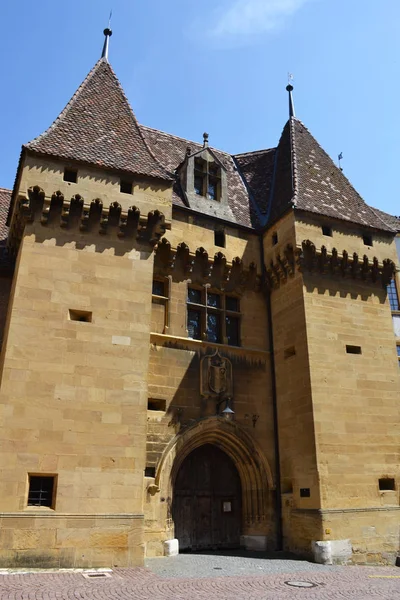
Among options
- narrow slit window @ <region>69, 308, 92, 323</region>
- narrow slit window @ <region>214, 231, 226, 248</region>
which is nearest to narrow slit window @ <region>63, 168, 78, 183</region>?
narrow slit window @ <region>69, 308, 92, 323</region>

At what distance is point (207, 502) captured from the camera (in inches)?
549

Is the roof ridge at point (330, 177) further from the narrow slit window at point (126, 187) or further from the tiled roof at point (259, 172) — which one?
the narrow slit window at point (126, 187)

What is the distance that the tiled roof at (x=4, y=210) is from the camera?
608 inches

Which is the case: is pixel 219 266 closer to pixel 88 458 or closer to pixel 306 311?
pixel 306 311

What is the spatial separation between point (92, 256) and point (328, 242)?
7.15m

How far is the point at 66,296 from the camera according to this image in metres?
12.1

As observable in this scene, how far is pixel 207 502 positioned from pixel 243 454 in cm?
160

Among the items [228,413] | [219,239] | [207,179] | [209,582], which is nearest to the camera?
[209,582]

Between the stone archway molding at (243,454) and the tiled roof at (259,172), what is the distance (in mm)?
7903

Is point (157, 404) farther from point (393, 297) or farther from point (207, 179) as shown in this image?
point (393, 297)

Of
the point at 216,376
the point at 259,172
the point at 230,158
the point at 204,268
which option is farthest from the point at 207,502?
the point at 230,158

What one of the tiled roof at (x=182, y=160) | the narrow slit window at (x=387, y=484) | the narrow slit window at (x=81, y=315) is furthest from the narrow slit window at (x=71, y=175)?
the narrow slit window at (x=387, y=484)

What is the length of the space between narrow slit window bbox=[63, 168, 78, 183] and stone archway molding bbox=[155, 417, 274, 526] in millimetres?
7055

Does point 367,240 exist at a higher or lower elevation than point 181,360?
higher
